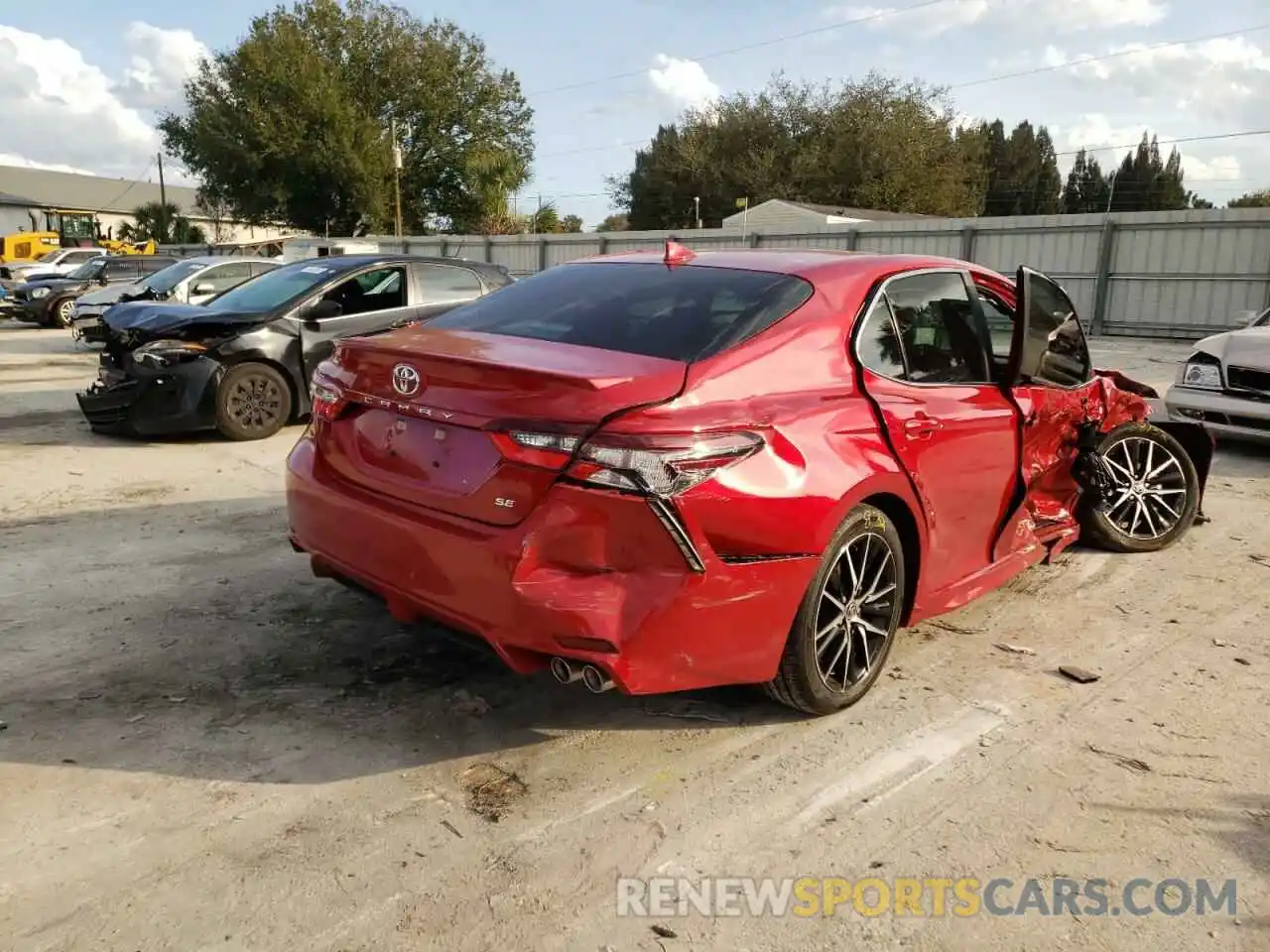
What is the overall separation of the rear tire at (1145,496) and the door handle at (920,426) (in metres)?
2.11

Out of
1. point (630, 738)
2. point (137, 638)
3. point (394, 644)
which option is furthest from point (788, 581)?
point (137, 638)

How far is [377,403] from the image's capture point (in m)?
3.24

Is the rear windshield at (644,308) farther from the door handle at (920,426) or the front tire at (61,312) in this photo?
the front tire at (61,312)

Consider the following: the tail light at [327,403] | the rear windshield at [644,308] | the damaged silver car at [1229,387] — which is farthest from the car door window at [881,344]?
the damaged silver car at [1229,387]

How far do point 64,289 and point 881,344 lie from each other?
73.0ft

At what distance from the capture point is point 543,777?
9.80 feet

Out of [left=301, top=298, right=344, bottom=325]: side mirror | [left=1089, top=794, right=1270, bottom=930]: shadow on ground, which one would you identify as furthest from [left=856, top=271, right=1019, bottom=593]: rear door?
[left=301, top=298, right=344, bottom=325]: side mirror

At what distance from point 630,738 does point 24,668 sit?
7.62ft

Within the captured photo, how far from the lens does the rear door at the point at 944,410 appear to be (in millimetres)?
3494

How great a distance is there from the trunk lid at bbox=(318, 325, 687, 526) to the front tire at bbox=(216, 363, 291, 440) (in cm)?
505

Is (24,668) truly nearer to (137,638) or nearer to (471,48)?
(137,638)

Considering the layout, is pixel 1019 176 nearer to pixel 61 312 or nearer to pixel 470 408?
pixel 61 312

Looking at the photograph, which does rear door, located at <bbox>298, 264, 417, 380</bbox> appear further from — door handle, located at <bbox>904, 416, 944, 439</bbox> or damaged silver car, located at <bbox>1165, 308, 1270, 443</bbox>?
damaged silver car, located at <bbox>1165, 308, 1270, 443</bbox>

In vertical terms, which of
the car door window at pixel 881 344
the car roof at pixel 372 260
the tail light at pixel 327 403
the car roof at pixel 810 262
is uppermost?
the car roof at pixel 372 260
